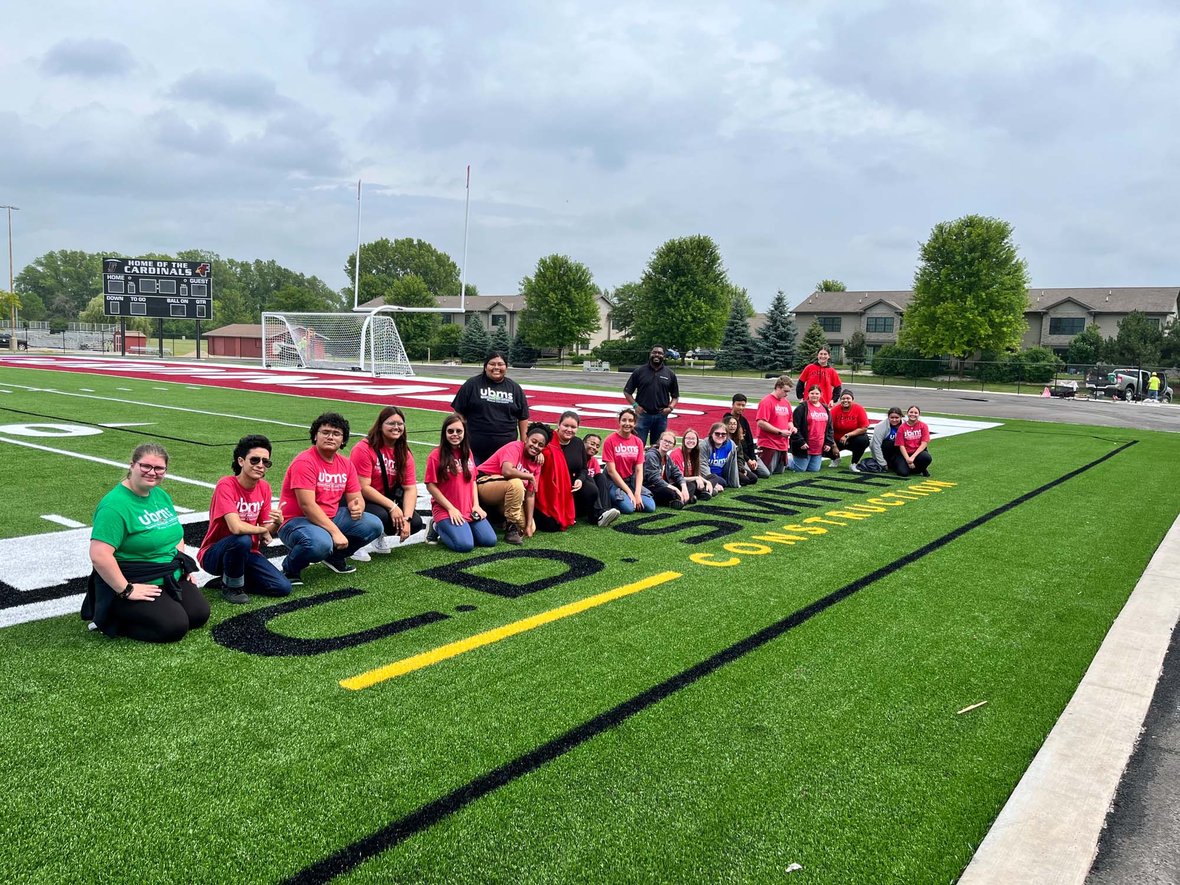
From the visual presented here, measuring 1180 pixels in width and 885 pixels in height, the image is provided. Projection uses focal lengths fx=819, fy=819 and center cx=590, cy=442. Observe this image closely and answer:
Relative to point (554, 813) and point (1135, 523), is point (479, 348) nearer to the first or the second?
point (1135, 523)

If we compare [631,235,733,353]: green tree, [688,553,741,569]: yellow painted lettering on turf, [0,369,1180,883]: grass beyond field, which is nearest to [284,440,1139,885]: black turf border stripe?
[0,369,1180,883]: grass beyond field

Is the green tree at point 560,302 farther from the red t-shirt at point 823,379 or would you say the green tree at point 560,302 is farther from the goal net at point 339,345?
the red t-shirt at point 823,379

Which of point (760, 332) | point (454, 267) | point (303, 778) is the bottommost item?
point (303, 778)

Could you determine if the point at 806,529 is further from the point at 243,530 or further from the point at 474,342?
the point at 474,342

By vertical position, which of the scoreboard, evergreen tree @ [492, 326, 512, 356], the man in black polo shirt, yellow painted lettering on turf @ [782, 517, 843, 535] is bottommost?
yellow painted lettering on turf @ [782, 517, 843, 535]

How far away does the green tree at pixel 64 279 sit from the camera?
5551 inches

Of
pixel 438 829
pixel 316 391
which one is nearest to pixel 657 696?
pixel 438 829

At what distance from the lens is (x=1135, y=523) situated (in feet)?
28.3

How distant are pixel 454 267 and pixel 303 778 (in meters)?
125

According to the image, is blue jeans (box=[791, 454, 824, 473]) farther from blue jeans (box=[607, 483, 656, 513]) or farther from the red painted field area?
the red painted field area

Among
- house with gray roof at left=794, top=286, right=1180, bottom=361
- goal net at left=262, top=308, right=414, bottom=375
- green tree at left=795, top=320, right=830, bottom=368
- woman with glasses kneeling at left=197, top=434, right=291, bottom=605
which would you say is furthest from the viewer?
house with gray roof at left=794, top=286, right=1180, bottom=361

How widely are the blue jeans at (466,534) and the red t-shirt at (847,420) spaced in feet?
23.9

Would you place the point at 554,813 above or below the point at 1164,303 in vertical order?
below

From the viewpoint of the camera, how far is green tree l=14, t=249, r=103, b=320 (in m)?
141
